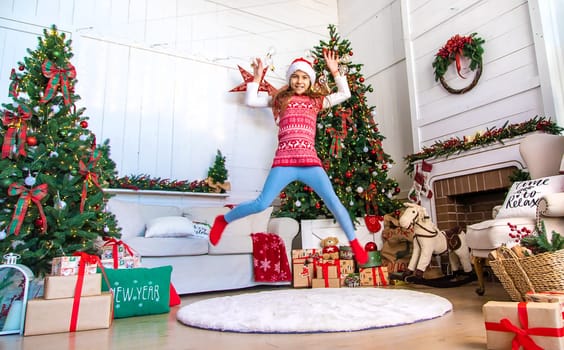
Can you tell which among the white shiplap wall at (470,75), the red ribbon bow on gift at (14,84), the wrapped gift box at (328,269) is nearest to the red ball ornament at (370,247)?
the wrapped gift box at (328,269)

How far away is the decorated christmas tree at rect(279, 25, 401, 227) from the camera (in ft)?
12.7

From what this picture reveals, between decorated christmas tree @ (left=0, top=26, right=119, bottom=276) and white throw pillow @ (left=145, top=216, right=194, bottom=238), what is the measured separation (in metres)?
0.49

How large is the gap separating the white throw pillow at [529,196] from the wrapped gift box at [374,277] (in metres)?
1.24

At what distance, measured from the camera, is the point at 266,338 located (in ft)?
4.37

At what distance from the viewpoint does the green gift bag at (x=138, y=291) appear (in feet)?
6.74

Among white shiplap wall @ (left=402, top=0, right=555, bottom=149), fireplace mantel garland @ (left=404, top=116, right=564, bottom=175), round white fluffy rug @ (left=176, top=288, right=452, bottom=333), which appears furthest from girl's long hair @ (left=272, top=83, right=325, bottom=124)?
white shiplap wall @ (left=402, top=0, right=555, bottom=149)

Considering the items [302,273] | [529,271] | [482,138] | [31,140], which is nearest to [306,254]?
[302,273]

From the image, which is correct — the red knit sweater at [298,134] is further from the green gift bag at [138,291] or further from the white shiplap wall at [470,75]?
the white shiplap wall at [470,75]

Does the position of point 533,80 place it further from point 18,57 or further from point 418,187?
point 18,57

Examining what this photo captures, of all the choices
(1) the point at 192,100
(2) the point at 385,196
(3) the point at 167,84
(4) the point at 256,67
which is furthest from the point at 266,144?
(4) the point at 256,67

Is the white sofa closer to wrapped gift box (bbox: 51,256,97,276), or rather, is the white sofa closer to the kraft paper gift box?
wrapped gift box (bbox: 51,256,97,276)

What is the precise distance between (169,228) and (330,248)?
1.48m

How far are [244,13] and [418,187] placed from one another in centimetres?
340

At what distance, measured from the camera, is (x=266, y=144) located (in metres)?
5.04
